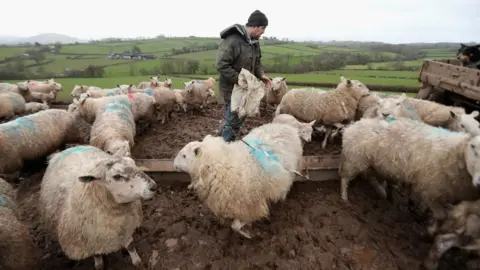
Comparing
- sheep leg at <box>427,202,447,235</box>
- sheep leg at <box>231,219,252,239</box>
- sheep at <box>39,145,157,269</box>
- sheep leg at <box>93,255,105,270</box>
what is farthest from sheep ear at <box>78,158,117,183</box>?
sheep leg at <box>427,202,447,235</box>

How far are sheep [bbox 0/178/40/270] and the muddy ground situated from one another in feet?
Result: 1.68

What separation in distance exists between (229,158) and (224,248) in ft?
4.66

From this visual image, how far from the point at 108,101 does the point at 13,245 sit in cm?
592

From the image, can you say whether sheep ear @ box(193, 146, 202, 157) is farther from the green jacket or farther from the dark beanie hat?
the dark beanie hat

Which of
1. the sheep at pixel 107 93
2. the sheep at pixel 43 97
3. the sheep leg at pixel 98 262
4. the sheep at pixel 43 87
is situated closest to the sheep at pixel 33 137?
the sheep leg at pixel 98 262

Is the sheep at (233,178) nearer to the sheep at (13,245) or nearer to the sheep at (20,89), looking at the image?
the sheep at (13,245)

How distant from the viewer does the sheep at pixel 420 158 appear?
12.6 ft

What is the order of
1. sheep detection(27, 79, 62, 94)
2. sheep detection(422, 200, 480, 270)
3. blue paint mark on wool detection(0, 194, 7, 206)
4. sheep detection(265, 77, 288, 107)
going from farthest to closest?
sheep detection(27, 79, 62, 94)
sheep detection(265, 77, 288, 107)
blue paint mark on wool detection(0, 194, 7, 206)
sheep detection(422, 200, 480, 270)

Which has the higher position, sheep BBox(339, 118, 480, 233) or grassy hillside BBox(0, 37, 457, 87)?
grassy hillside BBox(0, 37, 457, 87)

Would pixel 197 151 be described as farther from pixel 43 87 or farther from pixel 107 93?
pixel 43 87

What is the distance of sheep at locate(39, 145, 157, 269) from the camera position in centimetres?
326

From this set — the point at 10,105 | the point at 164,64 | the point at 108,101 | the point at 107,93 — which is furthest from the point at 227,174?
the point at 164,64

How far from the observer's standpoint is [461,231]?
3.33 m

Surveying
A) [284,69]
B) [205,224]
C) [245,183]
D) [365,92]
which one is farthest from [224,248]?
[284,69]
